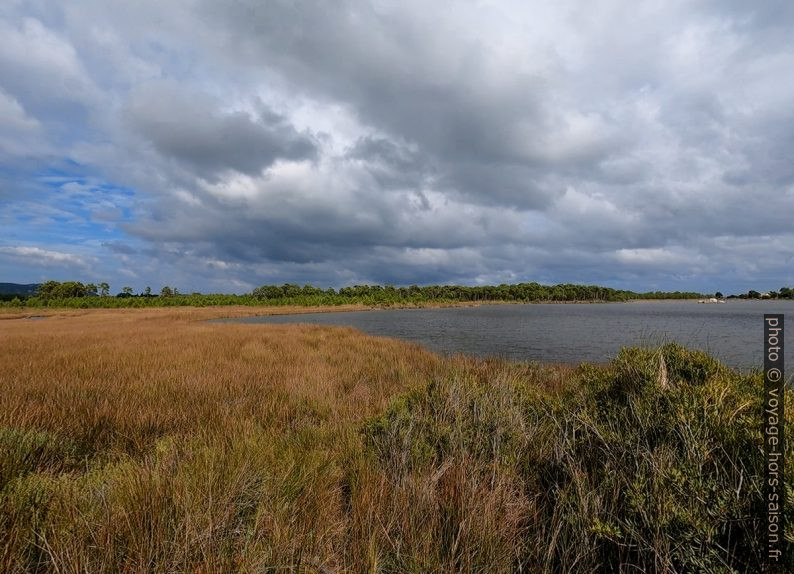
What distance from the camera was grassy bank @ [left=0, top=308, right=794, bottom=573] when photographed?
8.71 feet

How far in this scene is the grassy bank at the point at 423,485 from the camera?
2.66 m

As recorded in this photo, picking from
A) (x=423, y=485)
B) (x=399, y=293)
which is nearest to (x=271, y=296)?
(x=399, y=293)

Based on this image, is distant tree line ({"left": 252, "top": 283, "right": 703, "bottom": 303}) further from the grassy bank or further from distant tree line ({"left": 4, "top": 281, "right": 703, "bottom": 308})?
the grassy bank

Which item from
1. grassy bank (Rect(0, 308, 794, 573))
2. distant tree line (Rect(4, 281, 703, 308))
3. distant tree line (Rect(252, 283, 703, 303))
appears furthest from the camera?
distant tree line (Rect(252, 283, 703, 303))

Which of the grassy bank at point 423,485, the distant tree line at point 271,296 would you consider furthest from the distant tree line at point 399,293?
the grassy bank at point 423,485

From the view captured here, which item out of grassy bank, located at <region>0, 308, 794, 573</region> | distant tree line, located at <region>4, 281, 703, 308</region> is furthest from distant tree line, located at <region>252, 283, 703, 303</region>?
grassy bank, located at <region>0, 308, 794, 573</region>

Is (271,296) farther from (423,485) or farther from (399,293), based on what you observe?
(423,485)

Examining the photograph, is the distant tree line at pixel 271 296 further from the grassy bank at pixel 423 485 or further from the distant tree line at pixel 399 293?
the grassy bank at pixel 423 485

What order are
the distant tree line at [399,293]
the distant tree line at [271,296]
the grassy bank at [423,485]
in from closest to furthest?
the grassy bank at [423,485]
the distant tree line at [271,296]
the distant tree line at [399,293]

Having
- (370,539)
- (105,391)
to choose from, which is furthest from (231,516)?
(105,391)

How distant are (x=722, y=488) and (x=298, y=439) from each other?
14.9ft

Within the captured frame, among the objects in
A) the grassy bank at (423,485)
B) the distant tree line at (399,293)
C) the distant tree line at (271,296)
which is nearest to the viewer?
the grassy bank at (423,485)

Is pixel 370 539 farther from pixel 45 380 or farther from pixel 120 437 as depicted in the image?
pixel 45 380

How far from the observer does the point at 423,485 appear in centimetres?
349
